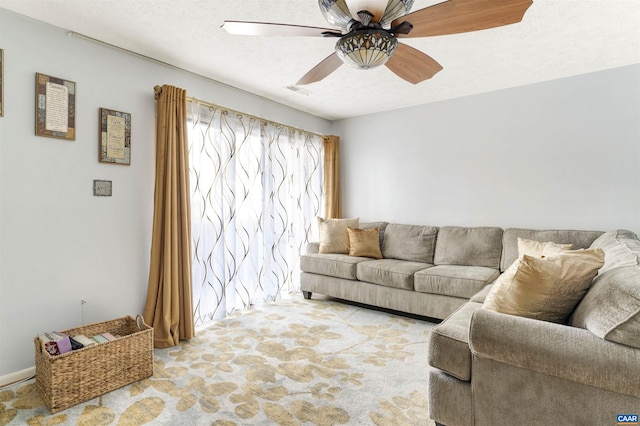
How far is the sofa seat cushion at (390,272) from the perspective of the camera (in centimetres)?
350

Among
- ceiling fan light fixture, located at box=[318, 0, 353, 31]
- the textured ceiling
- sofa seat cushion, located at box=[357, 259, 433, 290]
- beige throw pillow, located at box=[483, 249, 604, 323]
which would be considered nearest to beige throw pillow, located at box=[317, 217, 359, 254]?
sofa seat cushion, located at box=[357, 259, 433, 290]

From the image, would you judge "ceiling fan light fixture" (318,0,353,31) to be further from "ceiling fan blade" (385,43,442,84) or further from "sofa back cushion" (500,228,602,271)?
"sofa back cushion" (500,228,602,271)

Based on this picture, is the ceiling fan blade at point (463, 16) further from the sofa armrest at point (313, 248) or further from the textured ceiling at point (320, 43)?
the sofa armrest at point (313, 248)

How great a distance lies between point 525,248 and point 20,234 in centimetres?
416

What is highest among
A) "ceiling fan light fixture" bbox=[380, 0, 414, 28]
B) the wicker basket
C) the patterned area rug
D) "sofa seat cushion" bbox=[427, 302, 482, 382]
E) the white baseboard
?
"ceiling fan light fixture" bbox=[380, 0, 414, 28]

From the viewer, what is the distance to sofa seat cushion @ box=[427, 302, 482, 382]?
1630 mm

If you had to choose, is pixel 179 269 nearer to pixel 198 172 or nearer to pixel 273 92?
pixel 198 172

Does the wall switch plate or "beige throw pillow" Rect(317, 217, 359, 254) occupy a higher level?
the wall switch plate

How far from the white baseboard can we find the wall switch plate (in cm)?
133

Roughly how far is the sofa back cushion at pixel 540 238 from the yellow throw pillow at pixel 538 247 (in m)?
0.19

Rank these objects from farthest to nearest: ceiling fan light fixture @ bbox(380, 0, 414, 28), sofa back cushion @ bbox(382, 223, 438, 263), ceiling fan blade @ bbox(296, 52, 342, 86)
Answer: sofa back cushion @ bbox(382, 223, 438, 263), ceiling fan blade @ bbox(296, 52, 342, 86), ceiling fan light fixture @ bbox(380, 0, 414, 28)

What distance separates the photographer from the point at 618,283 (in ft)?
4.50

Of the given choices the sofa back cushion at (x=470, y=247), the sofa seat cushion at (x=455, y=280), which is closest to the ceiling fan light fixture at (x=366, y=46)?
the sofa seat cushion at (x=455, y=280)

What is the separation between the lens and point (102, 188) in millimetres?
2684
